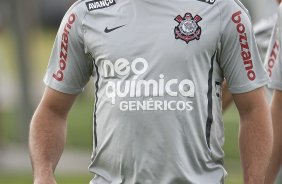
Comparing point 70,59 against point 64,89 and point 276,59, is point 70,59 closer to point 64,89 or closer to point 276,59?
point 64,89

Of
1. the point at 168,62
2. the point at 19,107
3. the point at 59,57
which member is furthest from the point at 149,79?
the point at 19,107

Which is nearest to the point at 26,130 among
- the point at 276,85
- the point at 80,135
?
the point at 80,135

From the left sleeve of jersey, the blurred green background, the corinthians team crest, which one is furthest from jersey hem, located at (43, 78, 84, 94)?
the blurred green background

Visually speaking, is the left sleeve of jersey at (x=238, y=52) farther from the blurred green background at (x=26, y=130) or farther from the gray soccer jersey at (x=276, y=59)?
the blurred green background at (x=26, y=130)

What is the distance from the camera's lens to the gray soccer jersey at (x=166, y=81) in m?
5.93

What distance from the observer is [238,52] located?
238 inches

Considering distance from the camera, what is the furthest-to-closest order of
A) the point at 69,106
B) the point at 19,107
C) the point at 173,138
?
1. the point at 19,107
2. the point at 69,106
3. the point at 173,138

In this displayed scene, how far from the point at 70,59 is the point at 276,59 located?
1.43 m

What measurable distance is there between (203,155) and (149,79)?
1.48 ft

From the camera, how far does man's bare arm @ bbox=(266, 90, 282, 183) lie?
23.2 feet

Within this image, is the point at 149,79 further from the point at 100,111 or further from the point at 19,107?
the point at 19,107

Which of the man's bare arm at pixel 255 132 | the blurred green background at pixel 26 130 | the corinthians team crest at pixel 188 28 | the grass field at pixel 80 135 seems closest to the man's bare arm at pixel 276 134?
the man's bare arm at pixel 255 132

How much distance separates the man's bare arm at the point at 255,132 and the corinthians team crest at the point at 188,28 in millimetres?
394

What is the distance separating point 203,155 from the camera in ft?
19.6
